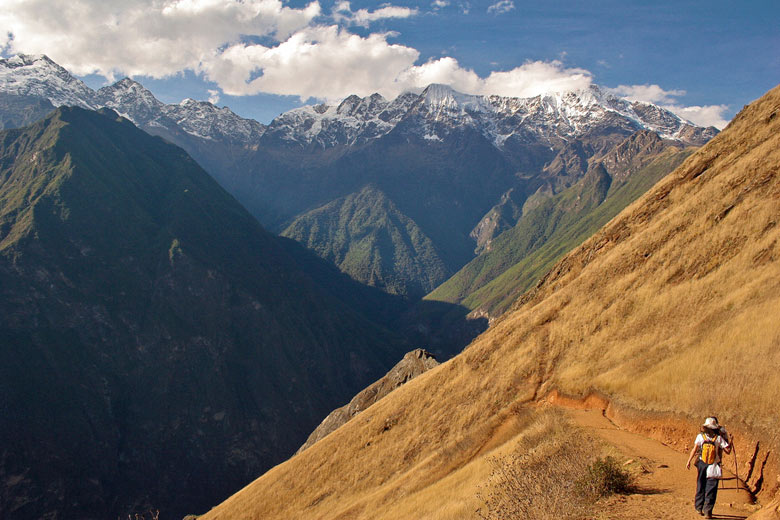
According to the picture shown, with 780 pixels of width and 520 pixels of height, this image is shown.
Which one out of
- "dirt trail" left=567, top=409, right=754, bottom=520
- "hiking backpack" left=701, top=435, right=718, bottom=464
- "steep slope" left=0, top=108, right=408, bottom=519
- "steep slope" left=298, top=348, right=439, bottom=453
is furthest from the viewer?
"steep slope" left=0, top=108, right=408, bottom=519

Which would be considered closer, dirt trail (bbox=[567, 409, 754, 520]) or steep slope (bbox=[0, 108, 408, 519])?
dirt trail (bbox=[567, 409, 754, 520])

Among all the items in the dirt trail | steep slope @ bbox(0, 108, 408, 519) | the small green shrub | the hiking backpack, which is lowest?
the dirt trail

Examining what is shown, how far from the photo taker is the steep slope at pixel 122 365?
125m

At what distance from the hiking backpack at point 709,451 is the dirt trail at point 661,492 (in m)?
1.86

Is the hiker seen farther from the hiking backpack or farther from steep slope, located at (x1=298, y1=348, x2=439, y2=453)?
steep slope, located at (x1=298, y1=348, x2=439, y2=453)

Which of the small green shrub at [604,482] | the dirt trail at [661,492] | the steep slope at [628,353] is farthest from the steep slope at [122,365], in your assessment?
the dirt trail at [661,492]

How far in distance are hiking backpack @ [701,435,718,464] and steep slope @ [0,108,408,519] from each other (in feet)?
481

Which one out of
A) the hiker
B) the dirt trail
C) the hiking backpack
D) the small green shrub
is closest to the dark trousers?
the hiker

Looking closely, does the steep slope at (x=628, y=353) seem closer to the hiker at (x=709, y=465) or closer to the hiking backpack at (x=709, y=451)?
the hiker at (x=709, y=465)

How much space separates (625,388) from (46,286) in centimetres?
17338

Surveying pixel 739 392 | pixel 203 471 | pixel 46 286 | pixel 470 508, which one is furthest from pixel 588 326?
pixel 46 286

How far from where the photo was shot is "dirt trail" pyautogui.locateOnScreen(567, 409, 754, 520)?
51.8ft

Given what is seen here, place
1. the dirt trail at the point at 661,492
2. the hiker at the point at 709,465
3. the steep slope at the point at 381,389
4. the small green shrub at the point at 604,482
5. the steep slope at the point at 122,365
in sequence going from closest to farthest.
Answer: the hiker at the point at 709,465
the dirt trail at the point at 661,492
the small green shrub at the point at 604,482
the steep slope at the point at 381,389
the steep slope at the point at 122,365

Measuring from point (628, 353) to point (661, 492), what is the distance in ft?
44.9
